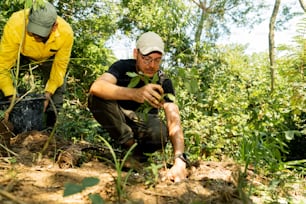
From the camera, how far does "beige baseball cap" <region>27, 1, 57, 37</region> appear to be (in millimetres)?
3156

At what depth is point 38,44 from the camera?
3455mm

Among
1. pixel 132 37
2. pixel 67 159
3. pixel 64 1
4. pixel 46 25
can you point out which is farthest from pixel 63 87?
pixel 132 37

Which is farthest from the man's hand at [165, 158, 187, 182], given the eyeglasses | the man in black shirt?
the eyeglasses

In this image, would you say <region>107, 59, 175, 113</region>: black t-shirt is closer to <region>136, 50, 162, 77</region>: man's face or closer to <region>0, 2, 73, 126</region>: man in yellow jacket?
<region>136, 50, 162, 77</region>: man's face

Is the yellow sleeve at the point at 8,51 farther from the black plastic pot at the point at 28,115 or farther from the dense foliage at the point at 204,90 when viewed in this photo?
the dense foliage at the point at 204,90

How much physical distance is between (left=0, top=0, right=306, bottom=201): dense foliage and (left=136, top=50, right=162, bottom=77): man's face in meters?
0.14

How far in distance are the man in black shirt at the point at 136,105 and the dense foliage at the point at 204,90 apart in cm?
20

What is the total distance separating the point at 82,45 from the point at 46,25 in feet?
12.1

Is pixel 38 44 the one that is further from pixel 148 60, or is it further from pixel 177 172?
pixel 177 172

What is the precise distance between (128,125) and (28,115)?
129 cm

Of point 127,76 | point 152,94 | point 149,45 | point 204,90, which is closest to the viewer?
point 152,94

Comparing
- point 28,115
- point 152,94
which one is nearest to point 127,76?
point 152,94

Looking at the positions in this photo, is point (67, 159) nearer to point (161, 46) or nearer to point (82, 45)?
point (161, 46)

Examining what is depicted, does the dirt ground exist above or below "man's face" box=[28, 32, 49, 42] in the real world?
below
